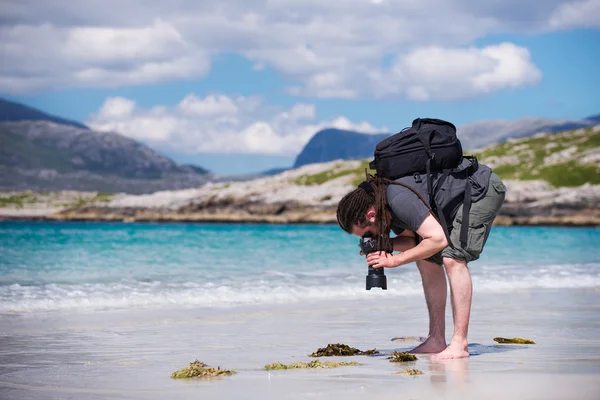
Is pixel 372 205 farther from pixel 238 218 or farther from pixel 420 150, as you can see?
pixel 238 218

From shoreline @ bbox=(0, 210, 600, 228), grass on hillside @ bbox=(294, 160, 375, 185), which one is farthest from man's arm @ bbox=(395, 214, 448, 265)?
grass on hillside @ bbox=(294, 160, 375, 185)

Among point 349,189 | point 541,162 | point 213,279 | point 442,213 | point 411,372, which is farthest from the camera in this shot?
point 541,162

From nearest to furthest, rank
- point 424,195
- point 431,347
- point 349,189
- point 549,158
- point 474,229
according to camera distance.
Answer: point 424,195, point 474,229, point 431,347, point 349,189, point 549,158

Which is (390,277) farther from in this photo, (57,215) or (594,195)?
(57,215)

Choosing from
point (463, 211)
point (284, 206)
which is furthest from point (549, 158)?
point (463, 211)

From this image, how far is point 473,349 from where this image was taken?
746 centimetres

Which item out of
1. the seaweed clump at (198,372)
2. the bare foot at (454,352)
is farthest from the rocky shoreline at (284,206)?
the seaweed clump at (198,372)

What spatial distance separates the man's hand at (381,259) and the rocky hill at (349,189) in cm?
8453

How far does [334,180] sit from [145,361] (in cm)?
12487

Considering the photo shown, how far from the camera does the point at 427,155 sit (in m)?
6.41

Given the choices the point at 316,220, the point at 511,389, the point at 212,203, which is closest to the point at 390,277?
the point at 511,389

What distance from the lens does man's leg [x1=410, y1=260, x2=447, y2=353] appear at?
23.6ft

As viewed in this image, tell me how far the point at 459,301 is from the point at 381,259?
2.93 feet

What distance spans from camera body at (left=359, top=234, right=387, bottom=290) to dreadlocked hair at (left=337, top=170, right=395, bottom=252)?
50mm
